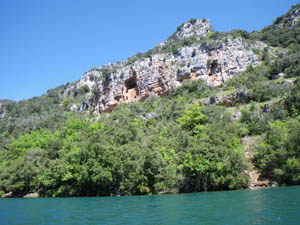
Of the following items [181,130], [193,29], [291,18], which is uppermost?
[193,29]

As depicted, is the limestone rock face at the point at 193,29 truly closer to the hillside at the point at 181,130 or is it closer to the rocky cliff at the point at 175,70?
the hillside at the point at 181,130

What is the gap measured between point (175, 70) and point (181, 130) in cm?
4855

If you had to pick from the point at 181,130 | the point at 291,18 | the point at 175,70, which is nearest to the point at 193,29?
the point at 291,18

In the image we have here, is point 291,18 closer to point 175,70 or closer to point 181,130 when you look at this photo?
point 175,70

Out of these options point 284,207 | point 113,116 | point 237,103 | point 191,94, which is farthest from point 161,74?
point 284,207

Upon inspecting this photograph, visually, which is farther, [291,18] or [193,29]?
[193,29]

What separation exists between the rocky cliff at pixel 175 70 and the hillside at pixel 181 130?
40 centimetres

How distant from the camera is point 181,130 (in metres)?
54.8

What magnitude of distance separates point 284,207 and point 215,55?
275 feet

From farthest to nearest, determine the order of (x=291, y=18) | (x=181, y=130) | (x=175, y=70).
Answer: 1. (x=291, y=18)
2. (x=175, y=70)
3. (x=181, y=130)

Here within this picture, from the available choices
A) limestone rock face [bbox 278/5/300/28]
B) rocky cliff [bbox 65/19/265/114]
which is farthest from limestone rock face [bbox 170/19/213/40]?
limestone rock face [bbox 278/5/300/28]

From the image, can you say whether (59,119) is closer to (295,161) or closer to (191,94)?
(191,94)

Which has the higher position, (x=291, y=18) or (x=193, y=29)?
(x=193, y=29)

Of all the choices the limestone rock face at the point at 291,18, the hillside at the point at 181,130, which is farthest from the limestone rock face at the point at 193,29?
the limestone rock face at the point at 291,18
